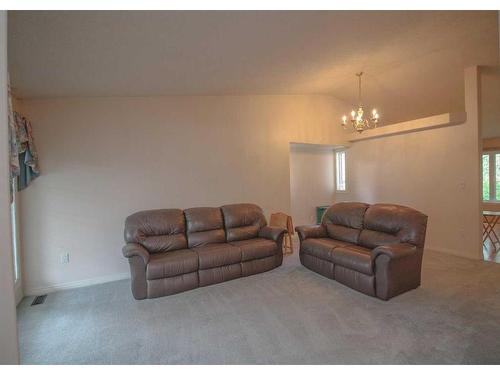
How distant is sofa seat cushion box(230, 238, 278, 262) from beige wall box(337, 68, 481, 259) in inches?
Answer: 120

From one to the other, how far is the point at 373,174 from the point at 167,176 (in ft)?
14.1

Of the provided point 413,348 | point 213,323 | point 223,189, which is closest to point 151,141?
point 223,189

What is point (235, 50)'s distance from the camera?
9.34ft

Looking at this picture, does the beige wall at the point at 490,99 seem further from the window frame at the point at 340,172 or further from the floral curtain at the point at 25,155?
the floral curtain at the point at 25,155

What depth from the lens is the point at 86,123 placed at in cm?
370

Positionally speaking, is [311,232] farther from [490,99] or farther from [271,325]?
[490,99]

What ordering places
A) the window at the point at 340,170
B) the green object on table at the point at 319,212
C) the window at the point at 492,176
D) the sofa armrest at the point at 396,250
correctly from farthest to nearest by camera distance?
the window at the point at 492,176
the window at the point at 340,170
the green object on table at the point at 319,212
the sofa armrest at the point at 396,250

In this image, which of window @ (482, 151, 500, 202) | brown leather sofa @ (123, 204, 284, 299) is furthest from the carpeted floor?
window @ (482, 151, 500, 202)

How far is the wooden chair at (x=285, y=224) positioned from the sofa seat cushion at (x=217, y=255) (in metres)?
1.44

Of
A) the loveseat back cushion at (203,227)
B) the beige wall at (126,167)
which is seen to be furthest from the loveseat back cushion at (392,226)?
the loveseat back cushion at (203,227)

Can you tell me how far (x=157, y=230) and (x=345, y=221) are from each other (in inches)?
108

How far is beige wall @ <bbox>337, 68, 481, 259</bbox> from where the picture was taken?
4105mm

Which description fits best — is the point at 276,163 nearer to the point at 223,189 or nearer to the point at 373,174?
the point at 223,189

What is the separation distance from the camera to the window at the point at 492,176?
23.0ft
